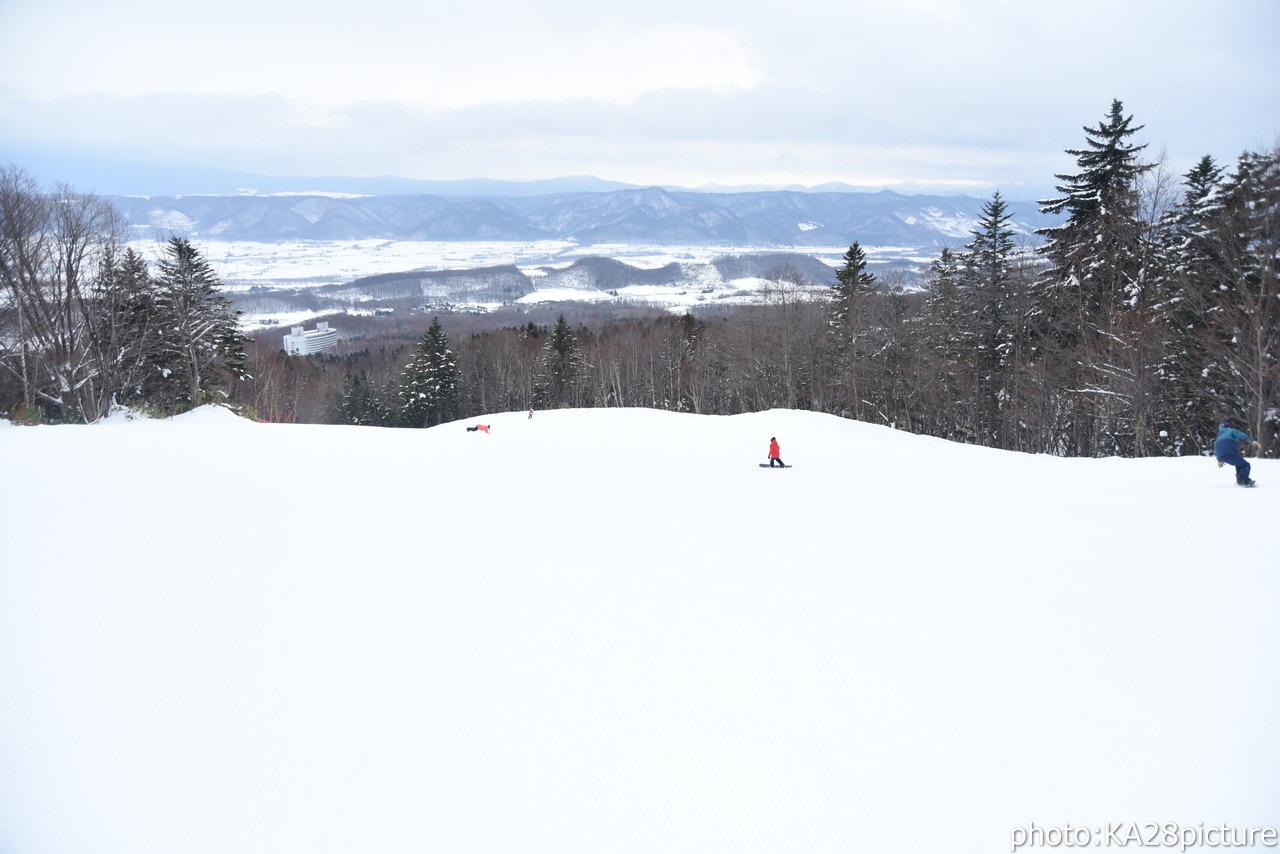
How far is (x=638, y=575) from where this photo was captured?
7.32m

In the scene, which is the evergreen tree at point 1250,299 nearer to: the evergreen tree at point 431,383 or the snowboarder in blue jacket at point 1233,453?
the snowboarder in blue jacket at point 1233,453

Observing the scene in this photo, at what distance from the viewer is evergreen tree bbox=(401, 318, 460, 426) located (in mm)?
50094

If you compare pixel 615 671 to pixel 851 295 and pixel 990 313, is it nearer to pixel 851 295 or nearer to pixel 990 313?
pixel 990 313

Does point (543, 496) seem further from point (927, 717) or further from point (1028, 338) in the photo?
point (1028, 338)

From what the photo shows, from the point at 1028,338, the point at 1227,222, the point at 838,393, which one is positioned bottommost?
the point at 838,393

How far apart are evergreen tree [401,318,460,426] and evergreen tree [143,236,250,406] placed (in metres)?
18.0

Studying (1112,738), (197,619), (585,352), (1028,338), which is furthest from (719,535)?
(585,352)

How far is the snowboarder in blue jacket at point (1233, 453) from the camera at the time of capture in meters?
10.1

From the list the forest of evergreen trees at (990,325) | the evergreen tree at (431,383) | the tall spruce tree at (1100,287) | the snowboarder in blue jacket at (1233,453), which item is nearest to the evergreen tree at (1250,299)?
the forest of evergreen trees at (990,325)

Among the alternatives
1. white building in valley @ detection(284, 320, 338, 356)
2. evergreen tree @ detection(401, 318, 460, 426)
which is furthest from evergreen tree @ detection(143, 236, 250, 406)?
white building in valley @ detection(284, 320, 338, 356)

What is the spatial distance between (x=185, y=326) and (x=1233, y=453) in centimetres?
3732

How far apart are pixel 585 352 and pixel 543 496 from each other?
48.3 m

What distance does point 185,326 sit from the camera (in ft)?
95.5

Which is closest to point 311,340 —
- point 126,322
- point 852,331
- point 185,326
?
point 185,326
